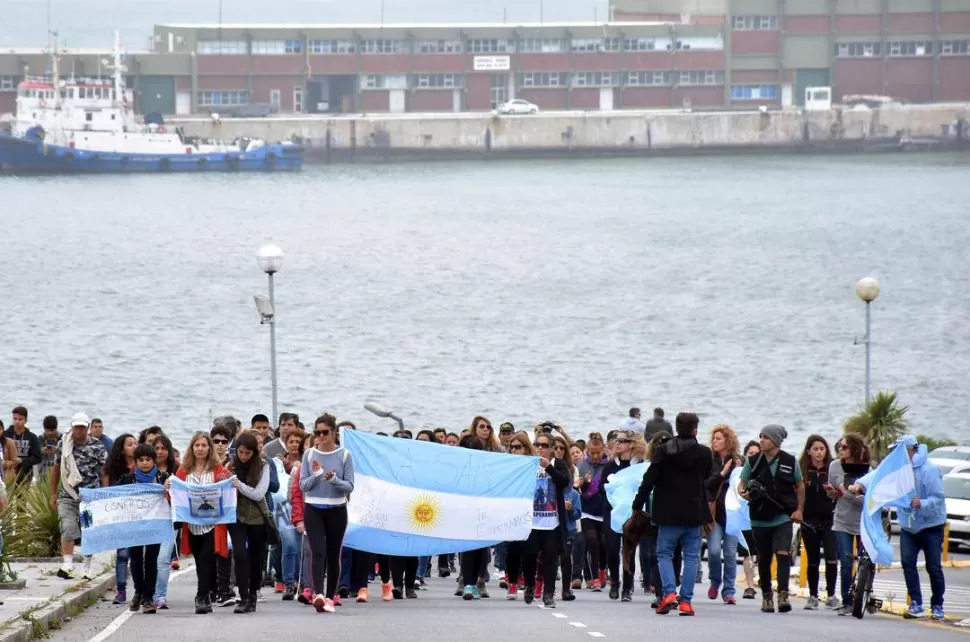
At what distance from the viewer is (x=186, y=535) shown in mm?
12727

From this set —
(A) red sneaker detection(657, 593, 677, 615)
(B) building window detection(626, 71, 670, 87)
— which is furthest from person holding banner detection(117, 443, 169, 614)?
(B) building window detection(626, 71, 670, 87)

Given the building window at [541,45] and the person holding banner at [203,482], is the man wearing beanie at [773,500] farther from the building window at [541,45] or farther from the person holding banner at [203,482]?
the building window at [541,45]

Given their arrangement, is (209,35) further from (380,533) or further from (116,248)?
(380,533)

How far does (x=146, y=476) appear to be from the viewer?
42.2 feet

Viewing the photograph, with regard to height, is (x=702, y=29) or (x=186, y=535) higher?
(x=702, y=29)

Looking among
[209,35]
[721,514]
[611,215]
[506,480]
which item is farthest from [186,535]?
[209,35]

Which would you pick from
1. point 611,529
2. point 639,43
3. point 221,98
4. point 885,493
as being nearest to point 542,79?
point 639,43

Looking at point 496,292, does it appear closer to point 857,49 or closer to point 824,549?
point 824,549

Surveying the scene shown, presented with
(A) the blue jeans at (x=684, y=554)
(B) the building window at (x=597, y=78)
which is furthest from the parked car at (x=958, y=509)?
(B) the building window at (x=597, y=78)

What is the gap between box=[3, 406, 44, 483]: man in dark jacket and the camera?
58.0 feet

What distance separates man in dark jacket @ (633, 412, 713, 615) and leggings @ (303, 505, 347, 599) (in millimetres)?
2302

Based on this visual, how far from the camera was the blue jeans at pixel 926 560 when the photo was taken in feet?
42.2

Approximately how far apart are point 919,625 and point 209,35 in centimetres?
14169

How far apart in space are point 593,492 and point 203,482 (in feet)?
14.7
